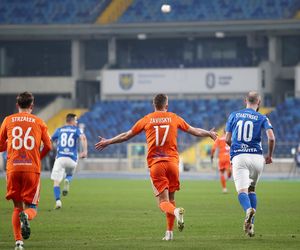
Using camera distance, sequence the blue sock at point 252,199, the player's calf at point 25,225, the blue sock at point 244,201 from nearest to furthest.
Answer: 1. the player's calf at point 25,225
2. the blue sock at point 244,201
3. the blue sock at point 252,199

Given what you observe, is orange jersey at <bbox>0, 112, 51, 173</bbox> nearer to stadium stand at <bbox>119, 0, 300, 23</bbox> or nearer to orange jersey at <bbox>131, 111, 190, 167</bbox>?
orange jersey at <bbox>131, 111, 190, 167</bbox>

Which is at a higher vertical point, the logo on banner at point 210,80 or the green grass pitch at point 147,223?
the logo on banner at point 210,80

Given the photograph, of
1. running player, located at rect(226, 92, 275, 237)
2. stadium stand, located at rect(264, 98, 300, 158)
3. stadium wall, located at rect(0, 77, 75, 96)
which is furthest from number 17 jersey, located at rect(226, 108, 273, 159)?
stadium wall, located at rect(0, 77, 75, 96)

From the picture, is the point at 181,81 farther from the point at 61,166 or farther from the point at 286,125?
the point at 61,166

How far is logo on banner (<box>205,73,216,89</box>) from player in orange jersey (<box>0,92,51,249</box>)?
48.0m

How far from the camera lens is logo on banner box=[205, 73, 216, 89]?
62500 mm

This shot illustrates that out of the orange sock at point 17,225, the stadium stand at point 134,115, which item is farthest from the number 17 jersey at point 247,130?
the stadium stand at point 134,115

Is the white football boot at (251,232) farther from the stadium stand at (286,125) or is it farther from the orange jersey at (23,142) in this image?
the stadium stand at (286,125)

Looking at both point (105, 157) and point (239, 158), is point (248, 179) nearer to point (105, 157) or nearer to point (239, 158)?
point (239, 158)

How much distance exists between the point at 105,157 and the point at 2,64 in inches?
549

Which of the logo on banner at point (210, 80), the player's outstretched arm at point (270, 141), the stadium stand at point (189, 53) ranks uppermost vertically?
the stadium stand at point (189, 53)

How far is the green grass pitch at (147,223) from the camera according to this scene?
15812mm

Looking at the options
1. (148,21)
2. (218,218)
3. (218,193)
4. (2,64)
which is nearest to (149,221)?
(218,218)

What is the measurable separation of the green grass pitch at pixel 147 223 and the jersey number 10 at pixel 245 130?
1.52 m
